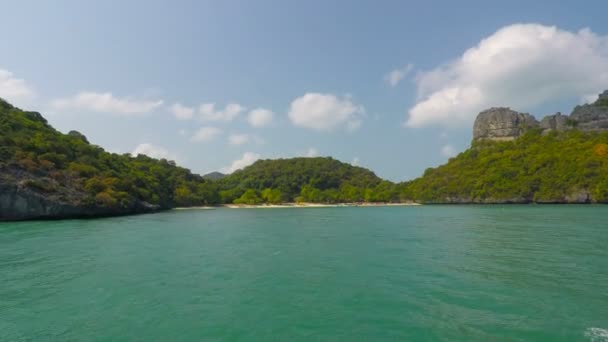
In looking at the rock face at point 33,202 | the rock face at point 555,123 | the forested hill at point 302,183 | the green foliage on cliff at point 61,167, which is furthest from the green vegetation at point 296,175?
the rock face at point 555,123

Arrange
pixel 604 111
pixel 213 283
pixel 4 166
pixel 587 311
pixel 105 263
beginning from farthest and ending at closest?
pixel 604 111 < pixel 4 166 < pixel 105 263 < pixel 213 283 < pixel 587 311

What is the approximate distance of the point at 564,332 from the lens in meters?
8.23

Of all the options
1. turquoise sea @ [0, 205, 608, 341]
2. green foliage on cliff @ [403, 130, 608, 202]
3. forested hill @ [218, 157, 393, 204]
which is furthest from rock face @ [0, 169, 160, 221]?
green foliage on cliff @ [403, 130, 608, 202]

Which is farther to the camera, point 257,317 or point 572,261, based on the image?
point 572,261

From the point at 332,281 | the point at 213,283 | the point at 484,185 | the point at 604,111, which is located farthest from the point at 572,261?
the point at 604,111

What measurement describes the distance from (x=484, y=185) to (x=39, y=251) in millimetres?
118805

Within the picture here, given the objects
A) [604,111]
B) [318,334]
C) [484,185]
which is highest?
[604,111]

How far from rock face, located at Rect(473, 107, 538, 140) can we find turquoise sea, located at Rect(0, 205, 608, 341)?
14176 centimetres

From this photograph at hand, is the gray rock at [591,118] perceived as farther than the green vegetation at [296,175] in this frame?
Yes

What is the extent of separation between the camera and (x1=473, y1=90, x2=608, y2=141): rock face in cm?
12175

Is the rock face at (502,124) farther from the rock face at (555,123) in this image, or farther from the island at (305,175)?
the rock face at (555,123)

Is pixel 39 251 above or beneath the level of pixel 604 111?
beneath

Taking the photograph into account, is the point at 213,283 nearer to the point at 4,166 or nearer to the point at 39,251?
the point at 39,251

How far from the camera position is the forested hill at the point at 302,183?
137875 millimetres
